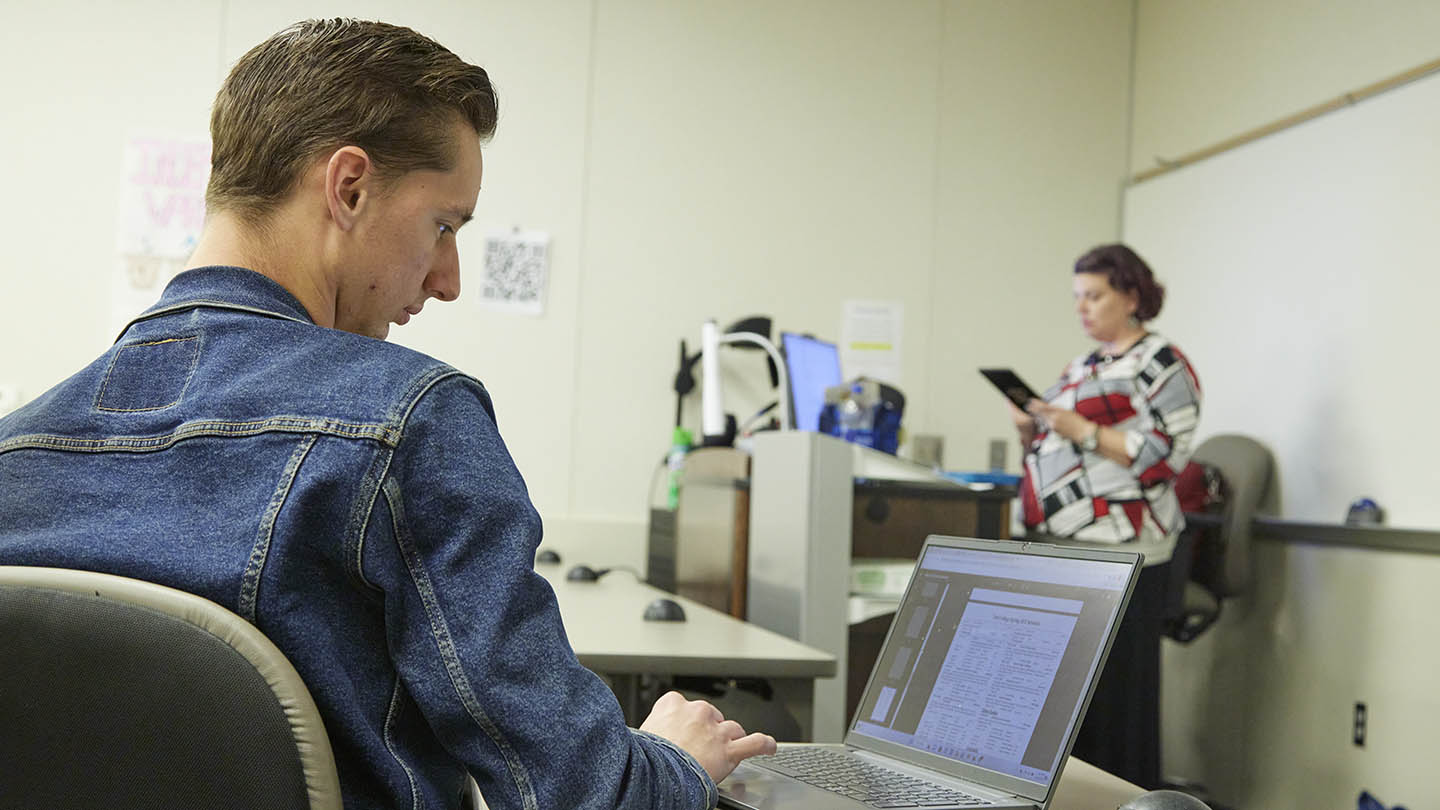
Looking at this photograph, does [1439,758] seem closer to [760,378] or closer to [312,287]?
[760,378]

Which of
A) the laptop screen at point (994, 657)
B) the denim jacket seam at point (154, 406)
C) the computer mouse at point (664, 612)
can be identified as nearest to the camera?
the denim jacket seam at point (154, 406)

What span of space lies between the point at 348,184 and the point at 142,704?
341 millimetres

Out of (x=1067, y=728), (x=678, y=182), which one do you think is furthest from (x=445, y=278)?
(x=678, y=182)

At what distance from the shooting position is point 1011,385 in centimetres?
301

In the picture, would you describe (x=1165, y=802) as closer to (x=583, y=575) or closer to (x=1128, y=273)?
(x=583, y=575)

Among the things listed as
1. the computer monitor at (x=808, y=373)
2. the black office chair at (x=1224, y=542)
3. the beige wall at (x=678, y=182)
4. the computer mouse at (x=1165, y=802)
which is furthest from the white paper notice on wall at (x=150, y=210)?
the computer mouse at (x=1165, y=802)

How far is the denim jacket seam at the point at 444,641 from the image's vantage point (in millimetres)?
665

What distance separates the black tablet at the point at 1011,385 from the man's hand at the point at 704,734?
7.03 feet

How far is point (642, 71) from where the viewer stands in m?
3.93

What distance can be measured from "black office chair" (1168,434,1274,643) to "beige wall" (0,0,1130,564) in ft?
2.82

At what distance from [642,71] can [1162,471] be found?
201 centimetres

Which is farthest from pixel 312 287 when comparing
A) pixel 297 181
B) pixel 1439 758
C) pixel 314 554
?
pixel 1439 758

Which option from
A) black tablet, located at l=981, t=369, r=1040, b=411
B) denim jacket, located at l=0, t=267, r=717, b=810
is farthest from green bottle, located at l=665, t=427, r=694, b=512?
denim jacket, located at l=0, t=267, r=717, b=810

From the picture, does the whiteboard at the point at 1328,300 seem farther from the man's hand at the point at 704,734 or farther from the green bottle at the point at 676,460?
the man's hand at the point at 704,734
